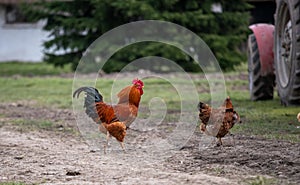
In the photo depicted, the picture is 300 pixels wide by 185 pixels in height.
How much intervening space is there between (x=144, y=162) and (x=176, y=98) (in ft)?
26.1

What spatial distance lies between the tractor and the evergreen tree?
7659 mm

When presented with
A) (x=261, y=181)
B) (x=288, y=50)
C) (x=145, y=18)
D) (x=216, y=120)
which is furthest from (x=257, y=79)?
(x=145, y=18)

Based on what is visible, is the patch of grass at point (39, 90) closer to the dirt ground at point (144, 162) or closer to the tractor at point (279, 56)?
the tractor at point (279, 56)

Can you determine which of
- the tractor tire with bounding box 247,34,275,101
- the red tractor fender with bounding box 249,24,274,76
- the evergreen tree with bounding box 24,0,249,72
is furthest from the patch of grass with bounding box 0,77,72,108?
the red tractor fender with bounding box 249,24,274,76

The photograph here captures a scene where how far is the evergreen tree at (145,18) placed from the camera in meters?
22.0

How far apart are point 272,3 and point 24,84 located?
13.0 meters

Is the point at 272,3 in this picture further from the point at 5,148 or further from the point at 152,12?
the point at 5,148

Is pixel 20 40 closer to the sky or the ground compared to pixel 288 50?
closer to the ground

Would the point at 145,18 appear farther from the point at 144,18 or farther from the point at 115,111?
the point at 115,111

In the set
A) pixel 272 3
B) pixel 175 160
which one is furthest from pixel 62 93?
pixel 272 3

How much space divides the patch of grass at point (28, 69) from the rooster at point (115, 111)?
16.4m

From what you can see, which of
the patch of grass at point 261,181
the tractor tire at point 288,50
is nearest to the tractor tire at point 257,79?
the tractor tire at point 288,50

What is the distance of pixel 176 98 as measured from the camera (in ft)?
52.0

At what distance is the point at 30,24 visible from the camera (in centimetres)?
3262
